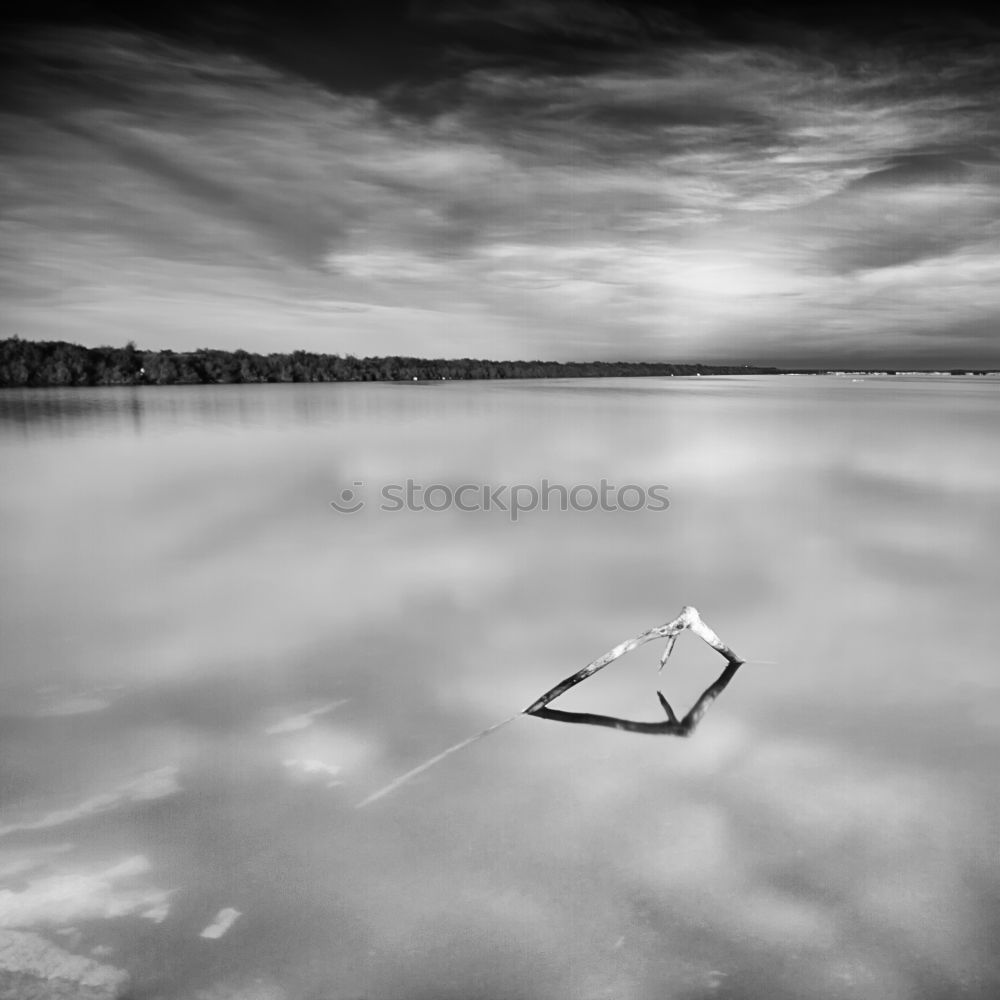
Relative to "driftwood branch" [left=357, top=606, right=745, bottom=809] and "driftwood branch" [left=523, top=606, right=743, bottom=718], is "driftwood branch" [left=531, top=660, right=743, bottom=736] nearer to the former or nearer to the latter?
"driftwood branch" [left=357, top=606, right=745, bottom=809]

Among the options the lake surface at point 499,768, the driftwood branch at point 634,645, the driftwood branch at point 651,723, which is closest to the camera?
the lake surface at point 499,768

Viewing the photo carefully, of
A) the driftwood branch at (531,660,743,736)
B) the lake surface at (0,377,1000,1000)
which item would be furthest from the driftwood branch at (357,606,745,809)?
the lake surface at (0,377,1000,1000)

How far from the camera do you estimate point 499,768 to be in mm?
4914

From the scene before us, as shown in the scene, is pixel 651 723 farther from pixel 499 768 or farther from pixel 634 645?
pixel 499 768

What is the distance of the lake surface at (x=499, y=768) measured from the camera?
131 inches

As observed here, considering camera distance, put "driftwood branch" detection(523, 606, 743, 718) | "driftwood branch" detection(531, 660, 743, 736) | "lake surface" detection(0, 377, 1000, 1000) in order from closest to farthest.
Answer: "lake surface" detection(0, 377, 1000, 1000), "driftwood branch" detection(523, 606, 743, 718), "driftwood branch" detection(531, 660, 743, 736)

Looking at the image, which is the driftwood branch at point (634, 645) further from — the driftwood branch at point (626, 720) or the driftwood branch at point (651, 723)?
the driftwood branch at point (651, 723)

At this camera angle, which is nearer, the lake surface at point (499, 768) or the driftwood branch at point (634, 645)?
the lake surface at point (499, 768)

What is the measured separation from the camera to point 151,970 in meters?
3.17

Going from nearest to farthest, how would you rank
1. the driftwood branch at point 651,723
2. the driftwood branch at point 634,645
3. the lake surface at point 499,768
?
1. the lake surface at point 499,768
2. the driftwood branch at point 634,645
3. the driftwood branch at point 651,723

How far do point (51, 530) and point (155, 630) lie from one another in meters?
7.88

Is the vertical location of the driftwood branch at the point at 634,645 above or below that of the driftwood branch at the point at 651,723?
above

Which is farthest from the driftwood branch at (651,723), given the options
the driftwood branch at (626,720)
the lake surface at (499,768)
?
the lake surface at (499,768)

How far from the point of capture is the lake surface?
333 cm
